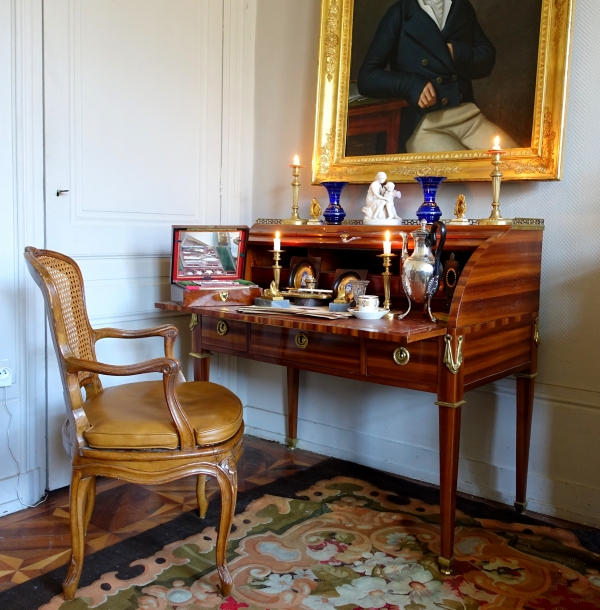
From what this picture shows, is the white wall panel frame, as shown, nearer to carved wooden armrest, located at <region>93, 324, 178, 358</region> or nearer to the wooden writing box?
carved wooden armrest, located at <region>93, 324, 178, 358</region>

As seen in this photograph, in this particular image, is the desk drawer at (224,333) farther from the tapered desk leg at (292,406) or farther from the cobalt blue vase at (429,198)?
the cobalt blue vase at (429,198)

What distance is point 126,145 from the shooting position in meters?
2.95

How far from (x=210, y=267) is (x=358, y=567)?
136 cm

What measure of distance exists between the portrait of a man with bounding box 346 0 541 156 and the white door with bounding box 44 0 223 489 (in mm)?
759

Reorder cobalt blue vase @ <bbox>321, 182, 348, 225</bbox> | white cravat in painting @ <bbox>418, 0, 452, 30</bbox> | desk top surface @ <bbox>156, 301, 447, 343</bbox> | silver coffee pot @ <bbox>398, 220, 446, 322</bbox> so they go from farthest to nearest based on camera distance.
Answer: cobalt blue vase @ <bbox>321, 182, 348, 225</bbox>
white cravat in painting @ <bbox>418, 0, 452, 30</bbox>
silver coffee pot @ <bbox>398, 220, 446, 322</bbox>
desk top surface @ <bbox>156, 301, 447, 343</bbox>

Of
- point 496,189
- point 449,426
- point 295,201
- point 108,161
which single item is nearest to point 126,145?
point 108,161

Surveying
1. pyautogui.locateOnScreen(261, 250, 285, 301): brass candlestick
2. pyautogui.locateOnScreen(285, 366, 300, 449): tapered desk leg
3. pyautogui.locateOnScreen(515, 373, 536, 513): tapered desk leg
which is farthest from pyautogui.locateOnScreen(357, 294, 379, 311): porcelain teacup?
pyautogui.locateOnScreen(285, 366, 300, 449): tapered desk leg

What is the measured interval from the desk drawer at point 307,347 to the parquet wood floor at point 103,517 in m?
0.68

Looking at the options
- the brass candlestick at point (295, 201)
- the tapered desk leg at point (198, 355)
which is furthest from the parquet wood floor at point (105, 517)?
the brass candlestick at point (295, 201)

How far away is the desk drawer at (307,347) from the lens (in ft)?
7.54

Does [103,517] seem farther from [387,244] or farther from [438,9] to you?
[438,9]

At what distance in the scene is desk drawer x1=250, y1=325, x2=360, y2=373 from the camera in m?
2.30

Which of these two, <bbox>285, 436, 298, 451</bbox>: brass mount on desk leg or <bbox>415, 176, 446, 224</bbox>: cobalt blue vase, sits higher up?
<bbox>415, 176, 446, 224</bbox>: cobalt blue vase

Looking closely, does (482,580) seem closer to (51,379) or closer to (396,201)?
(396,201)
